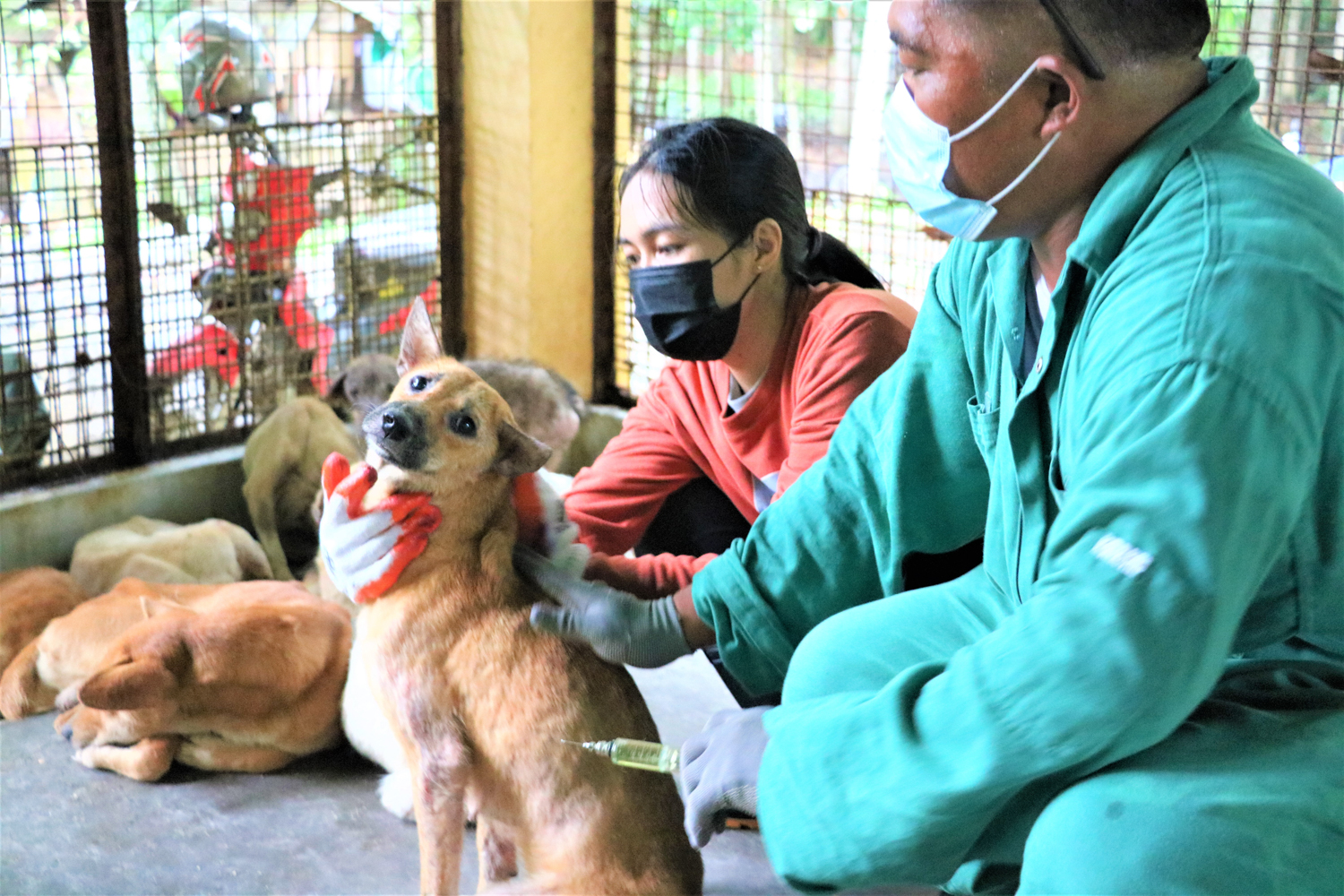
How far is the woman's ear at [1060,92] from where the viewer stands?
1.47 metres

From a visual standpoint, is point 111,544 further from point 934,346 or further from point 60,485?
point 934,346

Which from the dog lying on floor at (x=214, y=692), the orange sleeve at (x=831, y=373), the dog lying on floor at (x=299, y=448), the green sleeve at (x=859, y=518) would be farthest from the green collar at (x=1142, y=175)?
the dog lying on floor at (x=299, y=448)

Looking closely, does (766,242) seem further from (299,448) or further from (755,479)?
(299,448)

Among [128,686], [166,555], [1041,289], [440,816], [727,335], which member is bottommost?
[166,555]

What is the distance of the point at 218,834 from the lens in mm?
2865

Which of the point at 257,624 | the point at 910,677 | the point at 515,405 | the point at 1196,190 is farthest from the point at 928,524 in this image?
the point at 515,405

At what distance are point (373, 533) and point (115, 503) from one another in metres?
2.68

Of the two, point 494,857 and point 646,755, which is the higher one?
point 646,755

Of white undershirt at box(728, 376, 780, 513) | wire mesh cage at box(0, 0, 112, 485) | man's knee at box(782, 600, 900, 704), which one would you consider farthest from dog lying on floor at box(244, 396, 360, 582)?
man's knee at box(782, 600, 900, 704)

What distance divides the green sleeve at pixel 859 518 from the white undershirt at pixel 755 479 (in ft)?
2.13

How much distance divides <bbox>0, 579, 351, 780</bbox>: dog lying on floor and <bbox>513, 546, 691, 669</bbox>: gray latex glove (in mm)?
1226

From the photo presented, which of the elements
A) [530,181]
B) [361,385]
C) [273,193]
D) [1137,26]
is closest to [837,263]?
[1137,26]

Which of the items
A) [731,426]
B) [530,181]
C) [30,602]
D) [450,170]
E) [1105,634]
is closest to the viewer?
[1105,634]

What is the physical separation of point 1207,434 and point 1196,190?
0.31 meters
